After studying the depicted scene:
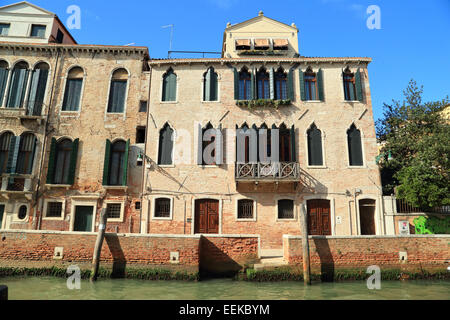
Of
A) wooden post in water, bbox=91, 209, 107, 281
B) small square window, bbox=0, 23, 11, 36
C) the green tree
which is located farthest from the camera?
small square window, bbox=0, 23, 11, 36

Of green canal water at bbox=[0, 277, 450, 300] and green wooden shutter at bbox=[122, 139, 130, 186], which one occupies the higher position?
green wooden shutter at bbox=[122, 139, 130, 186]

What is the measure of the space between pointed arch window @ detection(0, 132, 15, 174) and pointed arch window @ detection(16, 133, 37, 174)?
495 mm

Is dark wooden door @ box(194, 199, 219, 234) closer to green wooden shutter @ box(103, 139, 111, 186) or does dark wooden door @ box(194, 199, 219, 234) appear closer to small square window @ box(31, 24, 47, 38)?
green wooden shutter @ box(103, 139, 111, 186)

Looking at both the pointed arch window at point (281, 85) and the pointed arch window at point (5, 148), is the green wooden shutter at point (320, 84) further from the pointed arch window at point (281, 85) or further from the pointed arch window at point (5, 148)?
the pointed arch window at point (5, 148)

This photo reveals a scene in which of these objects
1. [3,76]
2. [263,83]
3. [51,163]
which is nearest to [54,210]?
[51,163]

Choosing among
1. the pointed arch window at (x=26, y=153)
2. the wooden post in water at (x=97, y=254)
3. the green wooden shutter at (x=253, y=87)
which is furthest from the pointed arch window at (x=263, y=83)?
the pointed arch window at (x=26, y=153)

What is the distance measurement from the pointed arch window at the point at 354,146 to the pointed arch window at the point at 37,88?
52.9 ft

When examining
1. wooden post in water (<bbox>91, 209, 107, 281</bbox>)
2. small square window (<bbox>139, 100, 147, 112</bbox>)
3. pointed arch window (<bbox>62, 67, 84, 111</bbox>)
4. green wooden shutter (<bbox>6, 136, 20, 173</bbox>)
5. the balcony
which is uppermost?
pointed arch window (<bbox>62, 67, 84, 111</bbox>)

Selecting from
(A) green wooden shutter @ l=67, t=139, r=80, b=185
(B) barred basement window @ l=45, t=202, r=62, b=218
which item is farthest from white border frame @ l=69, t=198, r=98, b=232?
(A) green wooden shutter @ l=67, t=139, r=80, b=185

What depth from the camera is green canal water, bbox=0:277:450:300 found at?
8375 mm

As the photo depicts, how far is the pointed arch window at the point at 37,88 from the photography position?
592 inches

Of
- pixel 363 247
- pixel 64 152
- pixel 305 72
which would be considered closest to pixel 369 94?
pixel 305 72

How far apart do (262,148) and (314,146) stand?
262cm
